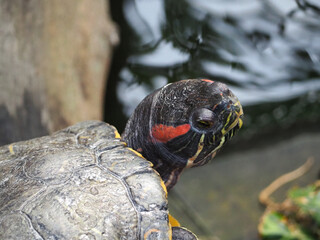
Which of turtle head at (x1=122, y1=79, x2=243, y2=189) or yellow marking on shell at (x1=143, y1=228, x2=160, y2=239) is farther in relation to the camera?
turtle head at (x1=122, y1=79, x2=243, y2=189)

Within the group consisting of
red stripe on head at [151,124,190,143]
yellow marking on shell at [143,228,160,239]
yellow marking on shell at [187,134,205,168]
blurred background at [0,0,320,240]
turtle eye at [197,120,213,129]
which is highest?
turtle eye at [197,120,213,129]

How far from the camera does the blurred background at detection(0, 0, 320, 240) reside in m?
2.84

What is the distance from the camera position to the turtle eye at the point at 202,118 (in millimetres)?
1183

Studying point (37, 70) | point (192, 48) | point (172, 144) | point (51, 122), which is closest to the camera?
point (172, 144)

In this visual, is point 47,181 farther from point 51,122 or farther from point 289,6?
point 289,6

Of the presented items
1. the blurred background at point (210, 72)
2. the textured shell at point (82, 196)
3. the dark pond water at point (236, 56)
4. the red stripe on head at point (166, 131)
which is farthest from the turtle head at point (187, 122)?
the dark pond water at point (236, 56)

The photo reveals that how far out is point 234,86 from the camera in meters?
3.43

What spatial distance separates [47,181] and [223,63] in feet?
8.28

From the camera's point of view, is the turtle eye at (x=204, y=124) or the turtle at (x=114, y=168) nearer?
the turtle at (x=114, y=168)

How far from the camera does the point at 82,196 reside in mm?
1070

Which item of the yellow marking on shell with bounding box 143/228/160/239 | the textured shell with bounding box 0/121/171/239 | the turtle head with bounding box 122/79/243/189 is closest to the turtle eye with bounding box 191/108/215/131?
the turtle head with bounding box 122/79/243/189

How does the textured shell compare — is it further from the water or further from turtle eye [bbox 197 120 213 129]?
the water

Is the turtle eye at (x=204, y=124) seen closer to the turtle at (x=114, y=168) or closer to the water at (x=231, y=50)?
the turtle at (x=114, y=168)

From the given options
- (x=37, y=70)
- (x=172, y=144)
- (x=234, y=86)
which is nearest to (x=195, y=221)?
(x=234, y=86)
